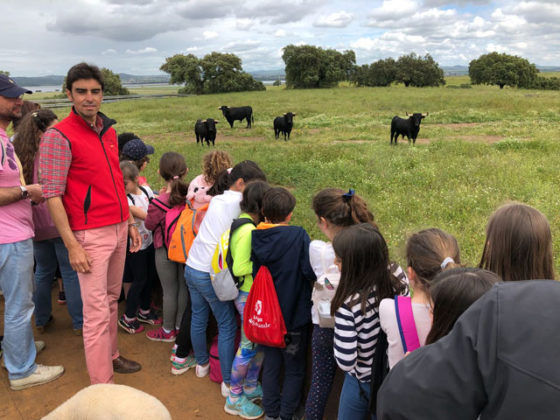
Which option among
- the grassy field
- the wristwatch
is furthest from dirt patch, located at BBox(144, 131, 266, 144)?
the wristwatch

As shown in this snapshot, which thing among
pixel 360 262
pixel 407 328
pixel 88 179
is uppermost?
pixel 88 179

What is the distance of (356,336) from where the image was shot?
213 centimetres

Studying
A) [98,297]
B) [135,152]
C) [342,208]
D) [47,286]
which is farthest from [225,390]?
[135,152]

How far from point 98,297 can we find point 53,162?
3.08ft

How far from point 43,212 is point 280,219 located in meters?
2.10

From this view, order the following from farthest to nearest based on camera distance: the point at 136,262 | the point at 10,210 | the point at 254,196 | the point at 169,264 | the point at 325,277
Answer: the point at 136,262
the point at 169,264
the point at 10,210
the point at 254,196
the point at 325,277

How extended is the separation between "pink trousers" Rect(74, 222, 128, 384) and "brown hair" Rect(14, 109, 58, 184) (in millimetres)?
1137

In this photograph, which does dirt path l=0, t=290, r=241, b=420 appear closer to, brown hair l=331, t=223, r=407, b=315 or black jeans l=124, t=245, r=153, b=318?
black jeans l=124, t=245, r=153, b=318

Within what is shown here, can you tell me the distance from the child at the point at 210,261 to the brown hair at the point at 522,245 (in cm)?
168

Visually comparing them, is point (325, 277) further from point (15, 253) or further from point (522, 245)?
point (15, 253)

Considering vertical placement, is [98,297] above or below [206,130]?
below

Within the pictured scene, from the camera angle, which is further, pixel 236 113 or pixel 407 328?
pixel 236 113

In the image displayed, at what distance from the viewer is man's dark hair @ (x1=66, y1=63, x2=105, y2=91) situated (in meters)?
2.75

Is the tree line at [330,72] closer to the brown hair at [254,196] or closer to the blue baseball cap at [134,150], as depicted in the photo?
the blue baseball cap at [134,150]
